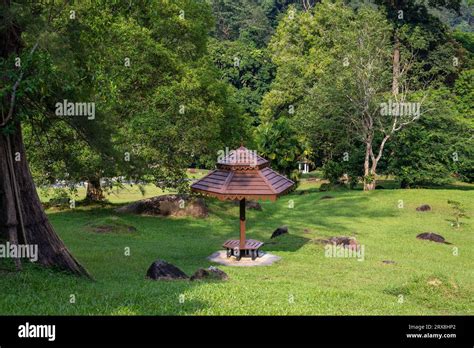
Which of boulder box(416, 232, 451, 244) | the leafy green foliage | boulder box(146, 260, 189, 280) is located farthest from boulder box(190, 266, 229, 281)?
the leafy green foliage

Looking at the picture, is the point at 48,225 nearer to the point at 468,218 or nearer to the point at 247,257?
the point at 247,257

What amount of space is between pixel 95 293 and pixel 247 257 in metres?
9.15

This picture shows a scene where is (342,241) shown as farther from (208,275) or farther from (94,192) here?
(94,192)

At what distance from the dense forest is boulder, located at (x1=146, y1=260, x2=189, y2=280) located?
210 cm

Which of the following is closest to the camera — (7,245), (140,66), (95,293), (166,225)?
(95,293)

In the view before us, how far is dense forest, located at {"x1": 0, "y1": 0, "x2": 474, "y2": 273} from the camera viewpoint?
1374 cm

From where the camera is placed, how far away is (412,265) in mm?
20203

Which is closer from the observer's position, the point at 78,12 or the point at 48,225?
the point at 48,225

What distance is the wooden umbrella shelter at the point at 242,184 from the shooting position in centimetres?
1912

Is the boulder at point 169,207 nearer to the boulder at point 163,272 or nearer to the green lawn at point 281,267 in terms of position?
the green lawn at point 281,267

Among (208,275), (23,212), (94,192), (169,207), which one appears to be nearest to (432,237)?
(169,207)

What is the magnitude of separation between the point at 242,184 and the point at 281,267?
Answer: 3237 mm

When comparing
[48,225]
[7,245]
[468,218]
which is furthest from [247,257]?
[468,218]
